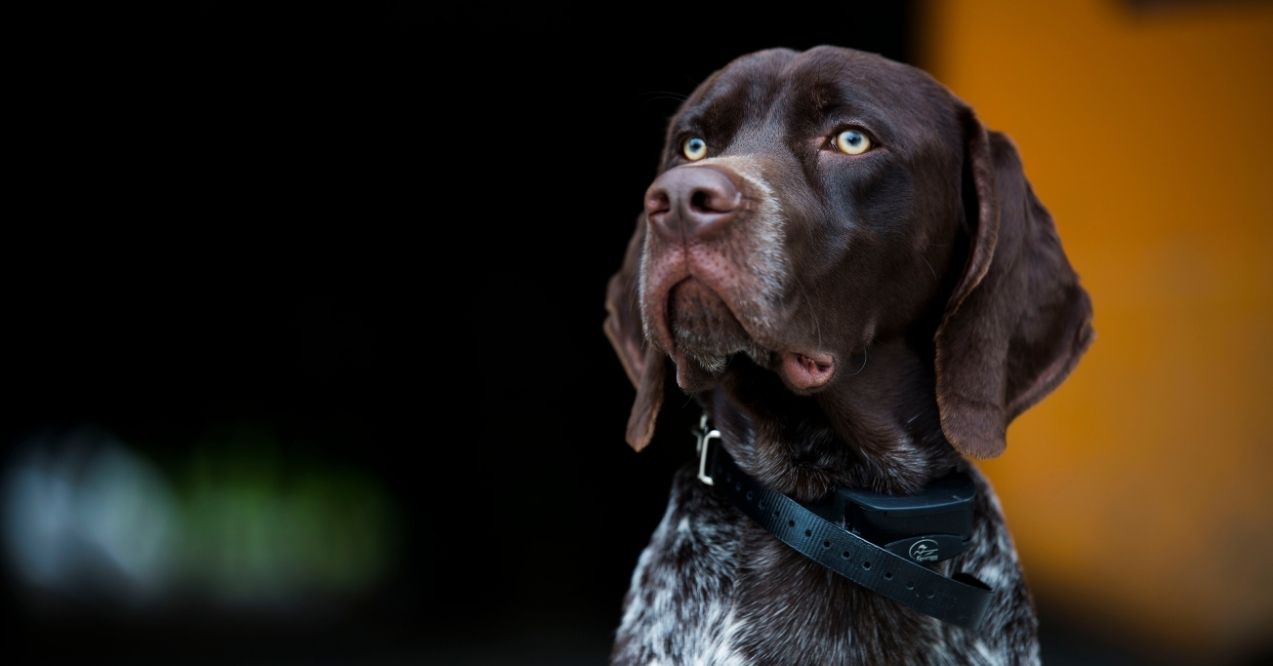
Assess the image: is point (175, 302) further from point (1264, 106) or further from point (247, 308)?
point (1264, 106)

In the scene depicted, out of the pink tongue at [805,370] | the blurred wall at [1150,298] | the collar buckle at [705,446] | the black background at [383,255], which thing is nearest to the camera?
the pink tongue at [805,370]

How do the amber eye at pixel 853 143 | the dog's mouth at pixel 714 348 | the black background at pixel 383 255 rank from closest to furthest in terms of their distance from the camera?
the dog's mouth at pixel 714 348, the amber eye at pixel 853 143, the black background at pixel 383 255

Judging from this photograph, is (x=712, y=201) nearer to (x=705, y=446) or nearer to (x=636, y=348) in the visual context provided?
(x=705, y=446)

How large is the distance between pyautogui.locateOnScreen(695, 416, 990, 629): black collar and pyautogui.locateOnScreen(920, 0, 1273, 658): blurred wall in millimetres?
4117

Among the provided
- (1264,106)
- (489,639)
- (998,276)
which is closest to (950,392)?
(998,276)

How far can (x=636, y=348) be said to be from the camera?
2.76 metres

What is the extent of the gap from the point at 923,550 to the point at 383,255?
24.0 ft

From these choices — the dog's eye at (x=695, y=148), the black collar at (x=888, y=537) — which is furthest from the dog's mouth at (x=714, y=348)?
the dog's eye at (x=695, y=148)

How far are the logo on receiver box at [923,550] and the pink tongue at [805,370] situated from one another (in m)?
0.33

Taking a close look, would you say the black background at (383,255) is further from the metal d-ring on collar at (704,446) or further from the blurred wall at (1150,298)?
the metal d-ring on collar at (704,446)

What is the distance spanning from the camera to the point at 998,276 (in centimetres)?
242

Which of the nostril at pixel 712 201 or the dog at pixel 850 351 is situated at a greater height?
the nostril at pixel 712 201

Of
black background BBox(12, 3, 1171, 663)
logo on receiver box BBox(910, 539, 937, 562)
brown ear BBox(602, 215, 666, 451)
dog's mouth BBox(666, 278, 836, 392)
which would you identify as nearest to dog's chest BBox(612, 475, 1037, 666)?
logo on receiver box BBox(910, 539, 937, 562)

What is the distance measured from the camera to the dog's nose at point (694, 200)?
6.56 feet
